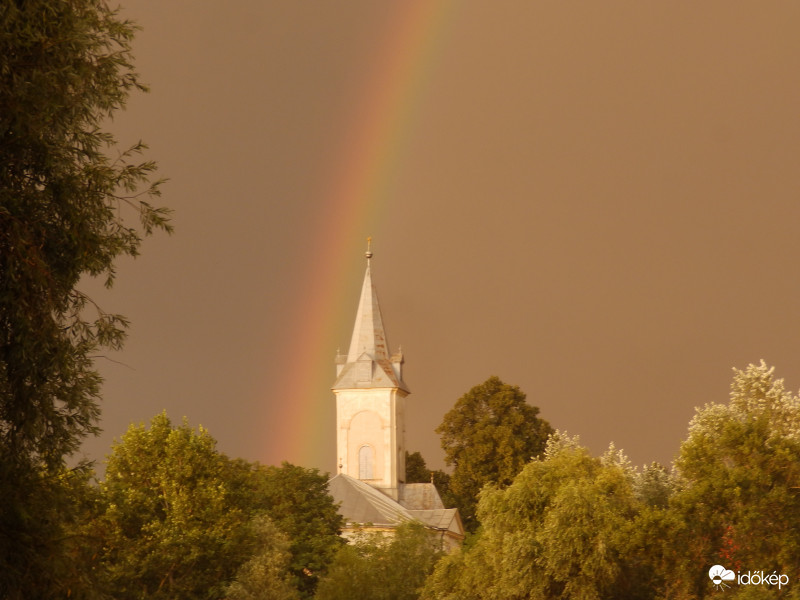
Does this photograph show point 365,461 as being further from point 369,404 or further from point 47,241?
point 47,241

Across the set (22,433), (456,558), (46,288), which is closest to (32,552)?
(22,433)

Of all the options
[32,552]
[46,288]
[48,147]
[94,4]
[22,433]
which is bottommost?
[32,552]

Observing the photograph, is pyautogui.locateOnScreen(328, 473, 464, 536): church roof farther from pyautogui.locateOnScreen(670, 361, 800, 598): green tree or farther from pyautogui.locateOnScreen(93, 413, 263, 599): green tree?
pyautogui.locateOnScreen(670, 361, 800, 598): green tree

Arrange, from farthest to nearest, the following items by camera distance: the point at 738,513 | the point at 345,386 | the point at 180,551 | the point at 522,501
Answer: the point at 345,386 < the point at 522,501 < the point at 180,551 < the point at 738,513

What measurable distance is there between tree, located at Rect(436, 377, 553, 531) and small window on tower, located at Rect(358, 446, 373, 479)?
15.4 meters

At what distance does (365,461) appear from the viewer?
4658 inches

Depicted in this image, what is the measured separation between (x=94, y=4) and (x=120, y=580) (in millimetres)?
29482

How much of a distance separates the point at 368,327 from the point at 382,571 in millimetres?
61729

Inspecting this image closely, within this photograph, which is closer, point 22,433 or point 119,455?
point 22,433

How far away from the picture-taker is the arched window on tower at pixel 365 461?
118m

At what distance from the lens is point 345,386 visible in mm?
120062

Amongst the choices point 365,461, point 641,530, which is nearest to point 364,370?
point 365,461

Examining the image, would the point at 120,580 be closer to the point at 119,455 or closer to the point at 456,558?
the point at 119,455

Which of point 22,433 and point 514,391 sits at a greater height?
point 514,391
